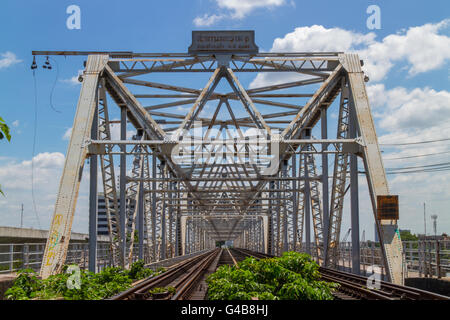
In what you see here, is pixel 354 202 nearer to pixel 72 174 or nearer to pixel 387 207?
pixel 387 207

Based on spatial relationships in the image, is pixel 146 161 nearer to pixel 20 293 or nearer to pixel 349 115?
pixel 349 115

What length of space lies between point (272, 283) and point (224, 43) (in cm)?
1647

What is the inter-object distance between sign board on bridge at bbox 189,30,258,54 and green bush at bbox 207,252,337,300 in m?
14.6

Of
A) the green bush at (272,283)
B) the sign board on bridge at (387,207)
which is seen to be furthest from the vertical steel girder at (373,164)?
the green bush at (272,283)

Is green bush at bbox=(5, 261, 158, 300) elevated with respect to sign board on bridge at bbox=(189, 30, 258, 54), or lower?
lower

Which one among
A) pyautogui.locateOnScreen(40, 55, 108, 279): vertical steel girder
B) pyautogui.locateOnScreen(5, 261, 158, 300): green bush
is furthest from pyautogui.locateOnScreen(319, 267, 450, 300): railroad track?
pyautogui.locateOnScreen(40, 55, 108, 279): vertical steel girder

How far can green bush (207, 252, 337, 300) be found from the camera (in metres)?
9.09

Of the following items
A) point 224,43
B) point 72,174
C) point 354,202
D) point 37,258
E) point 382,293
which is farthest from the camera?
point 224,43

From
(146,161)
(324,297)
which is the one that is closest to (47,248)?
(324,297)

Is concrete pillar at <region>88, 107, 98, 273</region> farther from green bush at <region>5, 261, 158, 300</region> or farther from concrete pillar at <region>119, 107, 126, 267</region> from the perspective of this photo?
green bush at <region>5, 261, 158, 300</region>

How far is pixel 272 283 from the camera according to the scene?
36.8 ft

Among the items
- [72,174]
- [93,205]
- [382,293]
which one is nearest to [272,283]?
[382,293]

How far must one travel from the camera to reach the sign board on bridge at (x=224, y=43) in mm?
25031

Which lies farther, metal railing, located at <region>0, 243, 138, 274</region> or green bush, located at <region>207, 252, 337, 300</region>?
metal railing, located at <region>0, 243, 138, 274</region>
